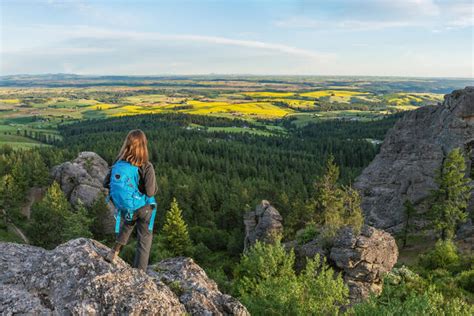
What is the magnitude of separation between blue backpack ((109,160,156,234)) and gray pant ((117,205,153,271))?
275mm

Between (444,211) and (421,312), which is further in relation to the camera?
(444,211)

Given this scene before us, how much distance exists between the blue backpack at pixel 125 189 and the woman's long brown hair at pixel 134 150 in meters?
0.19

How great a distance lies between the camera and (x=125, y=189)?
1150 centimetres

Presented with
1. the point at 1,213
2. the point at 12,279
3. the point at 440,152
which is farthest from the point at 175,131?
the point at 12,279

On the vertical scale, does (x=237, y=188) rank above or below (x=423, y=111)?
below

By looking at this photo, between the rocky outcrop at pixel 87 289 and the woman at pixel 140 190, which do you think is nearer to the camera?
the rocky outcrop at pixel 87 289

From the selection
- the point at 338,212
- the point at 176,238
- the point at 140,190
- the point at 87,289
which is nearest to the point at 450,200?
the point at 338,212

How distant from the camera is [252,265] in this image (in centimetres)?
2523

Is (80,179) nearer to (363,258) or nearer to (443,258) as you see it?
(363,258)

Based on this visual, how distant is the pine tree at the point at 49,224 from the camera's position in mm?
67000

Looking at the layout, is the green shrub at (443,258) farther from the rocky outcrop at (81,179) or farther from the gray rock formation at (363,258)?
the rocky outcrop at (81,179)

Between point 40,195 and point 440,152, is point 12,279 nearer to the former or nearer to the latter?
point 440,152

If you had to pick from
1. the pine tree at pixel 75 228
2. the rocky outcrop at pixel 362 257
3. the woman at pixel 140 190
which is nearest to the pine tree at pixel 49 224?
the pine tree at pixel 75 228

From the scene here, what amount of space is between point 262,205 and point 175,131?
14187 cm
